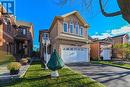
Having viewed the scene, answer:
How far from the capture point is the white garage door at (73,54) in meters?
35.7

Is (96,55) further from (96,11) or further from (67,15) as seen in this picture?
(96,11)

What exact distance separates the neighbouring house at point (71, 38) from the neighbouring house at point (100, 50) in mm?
6859

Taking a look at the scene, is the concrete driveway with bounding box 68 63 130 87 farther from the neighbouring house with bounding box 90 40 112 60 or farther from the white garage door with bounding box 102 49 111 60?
the white garage door with bounding box 102 49 111 60

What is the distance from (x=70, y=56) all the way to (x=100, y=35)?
28153 millimetres

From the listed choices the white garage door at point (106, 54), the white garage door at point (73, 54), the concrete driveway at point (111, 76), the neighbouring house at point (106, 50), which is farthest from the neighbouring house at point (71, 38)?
the concrete driveway at point (111, 76)

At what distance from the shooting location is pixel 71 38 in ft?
121

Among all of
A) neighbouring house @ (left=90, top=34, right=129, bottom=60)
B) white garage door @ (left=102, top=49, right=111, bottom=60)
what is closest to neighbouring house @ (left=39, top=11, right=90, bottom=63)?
neighbouring house @ (left=90, top=34, right=129, bottom=60)

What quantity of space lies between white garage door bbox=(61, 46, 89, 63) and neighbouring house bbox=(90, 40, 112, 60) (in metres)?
6.61

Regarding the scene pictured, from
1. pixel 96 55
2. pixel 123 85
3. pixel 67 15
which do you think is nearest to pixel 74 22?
pixel 67 15

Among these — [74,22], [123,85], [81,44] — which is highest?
[74,22]

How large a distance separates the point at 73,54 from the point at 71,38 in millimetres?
2313

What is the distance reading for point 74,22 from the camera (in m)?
38.5

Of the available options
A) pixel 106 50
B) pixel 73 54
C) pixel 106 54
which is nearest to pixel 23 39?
pixel 106 50

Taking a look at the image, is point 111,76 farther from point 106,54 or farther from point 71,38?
point 106,54
